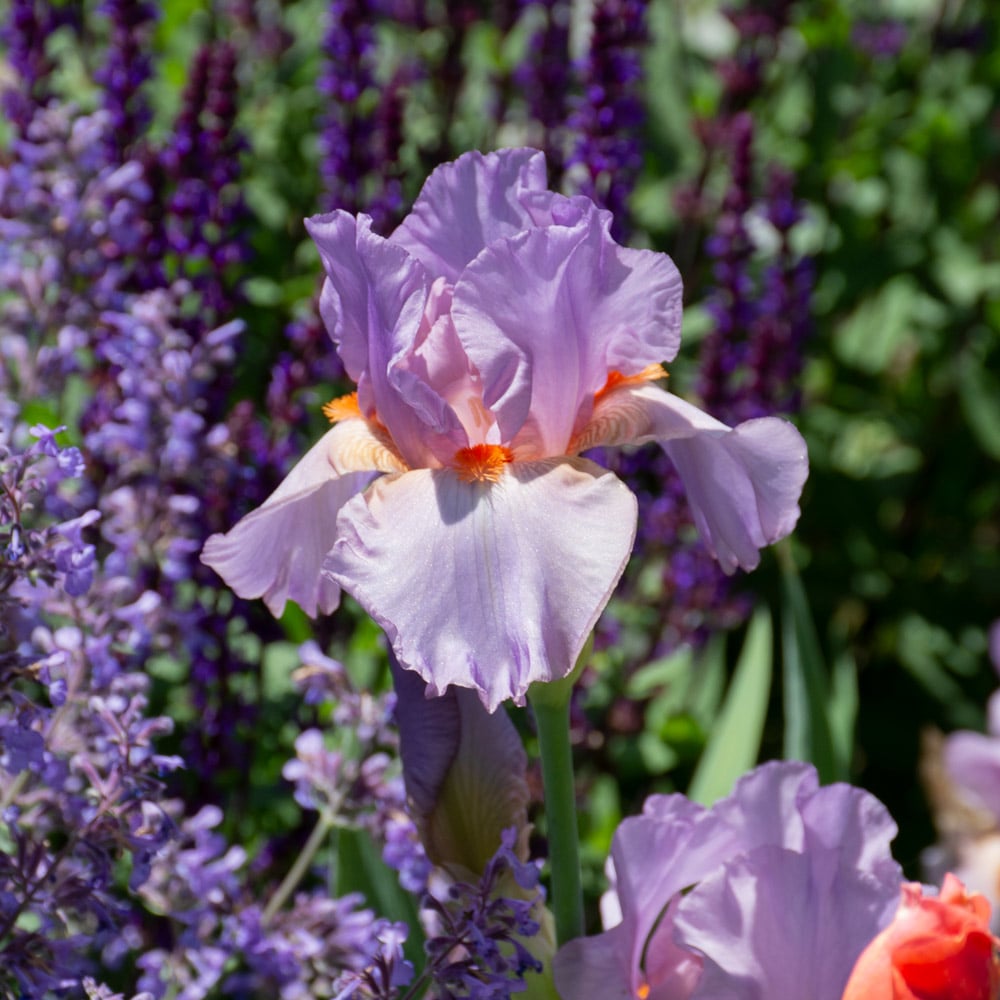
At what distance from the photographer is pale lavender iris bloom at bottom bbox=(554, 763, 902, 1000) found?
2.51ft

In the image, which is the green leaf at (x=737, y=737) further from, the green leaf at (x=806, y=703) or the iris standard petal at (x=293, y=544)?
the iris standard petal at (x=293, y=544)

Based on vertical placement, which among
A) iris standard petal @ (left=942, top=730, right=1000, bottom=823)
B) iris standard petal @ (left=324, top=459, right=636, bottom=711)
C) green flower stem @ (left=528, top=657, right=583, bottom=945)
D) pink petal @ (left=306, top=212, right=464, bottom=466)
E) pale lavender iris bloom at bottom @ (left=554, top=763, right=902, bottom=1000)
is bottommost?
iris standard petal @ (left=942, top=730, right=1000, bottom=823)

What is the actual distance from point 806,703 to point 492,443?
608 millimetres

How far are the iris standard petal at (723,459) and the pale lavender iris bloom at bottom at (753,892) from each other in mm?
138

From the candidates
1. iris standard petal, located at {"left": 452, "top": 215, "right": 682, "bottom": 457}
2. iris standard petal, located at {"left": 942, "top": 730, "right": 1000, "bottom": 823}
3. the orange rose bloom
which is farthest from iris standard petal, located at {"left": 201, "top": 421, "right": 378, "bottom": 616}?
iris standard petal, located at {"left": 942, "top": 730, "right": 1000, "bottom": 823}

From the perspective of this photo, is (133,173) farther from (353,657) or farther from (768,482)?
(768,482)

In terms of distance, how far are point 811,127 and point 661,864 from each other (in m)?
1.83

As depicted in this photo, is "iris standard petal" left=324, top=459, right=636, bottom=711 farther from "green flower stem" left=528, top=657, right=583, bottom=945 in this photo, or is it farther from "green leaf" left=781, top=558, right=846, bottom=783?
"green leaf" left=781, top=558, right=846, bottom=783

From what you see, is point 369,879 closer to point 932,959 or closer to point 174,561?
point 174,561

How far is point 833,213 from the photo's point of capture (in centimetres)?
234

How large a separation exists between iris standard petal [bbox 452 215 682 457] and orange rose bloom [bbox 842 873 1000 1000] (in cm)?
31

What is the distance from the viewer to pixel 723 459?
0.77 metres

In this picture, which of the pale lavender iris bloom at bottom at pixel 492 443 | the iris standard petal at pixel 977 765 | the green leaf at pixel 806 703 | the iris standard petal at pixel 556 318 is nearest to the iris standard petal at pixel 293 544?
the pale lavender iris bloom at bottom at pixel 492 443

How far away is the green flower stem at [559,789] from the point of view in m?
0.73
